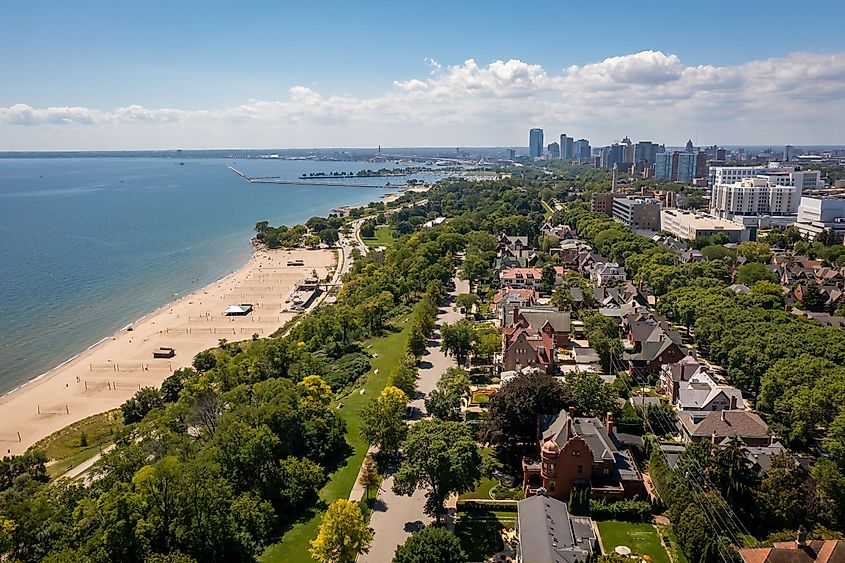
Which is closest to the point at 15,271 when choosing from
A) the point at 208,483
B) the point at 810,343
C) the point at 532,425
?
the point at 208,483

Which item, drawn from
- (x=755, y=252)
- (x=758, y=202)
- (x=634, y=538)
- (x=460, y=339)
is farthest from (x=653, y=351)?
(x=758, y=202)

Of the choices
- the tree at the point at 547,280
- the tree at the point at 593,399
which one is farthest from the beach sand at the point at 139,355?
the tree at the point at 593,399

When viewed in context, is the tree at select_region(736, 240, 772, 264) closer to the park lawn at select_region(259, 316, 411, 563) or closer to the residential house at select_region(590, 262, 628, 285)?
the residential house at select_region(590, 262, 628, 285)

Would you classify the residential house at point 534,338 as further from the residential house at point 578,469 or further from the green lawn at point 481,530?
the green lawn at point 481,530

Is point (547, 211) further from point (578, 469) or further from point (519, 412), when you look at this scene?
point (578, 469)

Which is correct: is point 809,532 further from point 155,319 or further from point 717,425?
point 155,319

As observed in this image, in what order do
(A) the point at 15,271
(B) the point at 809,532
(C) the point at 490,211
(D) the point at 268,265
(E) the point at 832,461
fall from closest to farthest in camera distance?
(B) the point at 809,532
(E) the point at 832,461
(A) the point at 15,271
(D) the point at 268,265
(C) the point at 490,211
